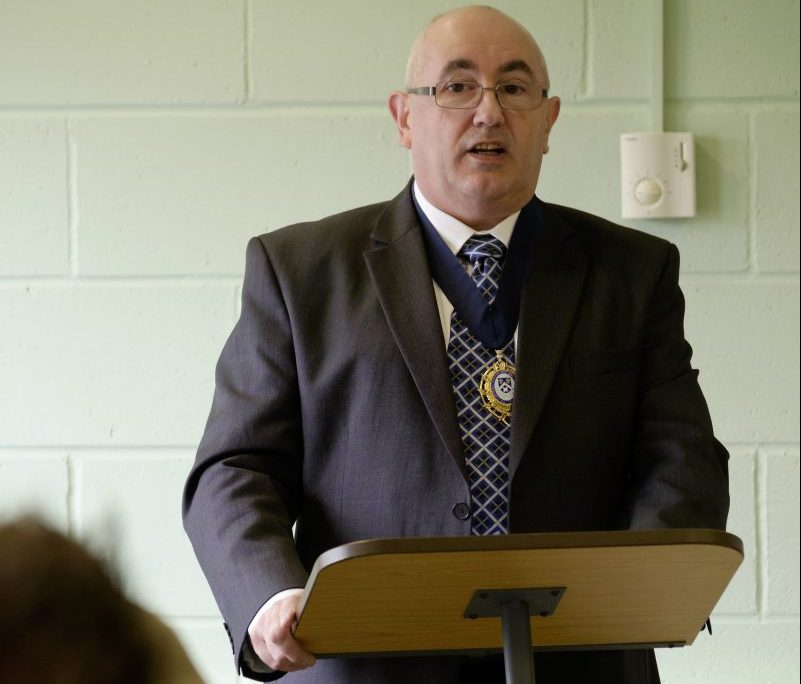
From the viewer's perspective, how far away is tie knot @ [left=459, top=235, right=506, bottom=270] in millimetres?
2021

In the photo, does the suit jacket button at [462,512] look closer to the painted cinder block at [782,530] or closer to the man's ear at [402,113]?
the man's ear at [402,113]

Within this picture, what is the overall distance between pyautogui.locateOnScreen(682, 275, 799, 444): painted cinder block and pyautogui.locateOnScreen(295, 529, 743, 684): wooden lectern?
Answer: 4.46 ft

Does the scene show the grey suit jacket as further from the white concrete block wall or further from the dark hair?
the dark hair

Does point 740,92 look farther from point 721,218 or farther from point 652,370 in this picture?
point 652,370

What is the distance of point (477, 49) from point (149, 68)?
3.35 feet

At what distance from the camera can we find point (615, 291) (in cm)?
202

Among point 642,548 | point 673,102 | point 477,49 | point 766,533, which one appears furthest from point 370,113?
point 642,548

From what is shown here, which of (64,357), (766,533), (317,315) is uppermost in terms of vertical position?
(317,315)

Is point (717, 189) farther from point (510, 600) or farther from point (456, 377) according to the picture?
point (510, 600)

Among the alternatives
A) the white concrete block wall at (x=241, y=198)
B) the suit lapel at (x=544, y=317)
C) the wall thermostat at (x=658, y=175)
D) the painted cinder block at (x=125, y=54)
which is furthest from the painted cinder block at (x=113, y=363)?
the suit lapel at (x=544, y=317)

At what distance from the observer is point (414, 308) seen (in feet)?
6.38

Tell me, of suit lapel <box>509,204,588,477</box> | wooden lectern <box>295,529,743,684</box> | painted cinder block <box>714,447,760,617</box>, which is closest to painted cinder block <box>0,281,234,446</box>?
suit lapel <box>509,204,588,477</box>

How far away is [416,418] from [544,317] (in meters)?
0.24

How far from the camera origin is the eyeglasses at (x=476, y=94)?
2.03 metres
